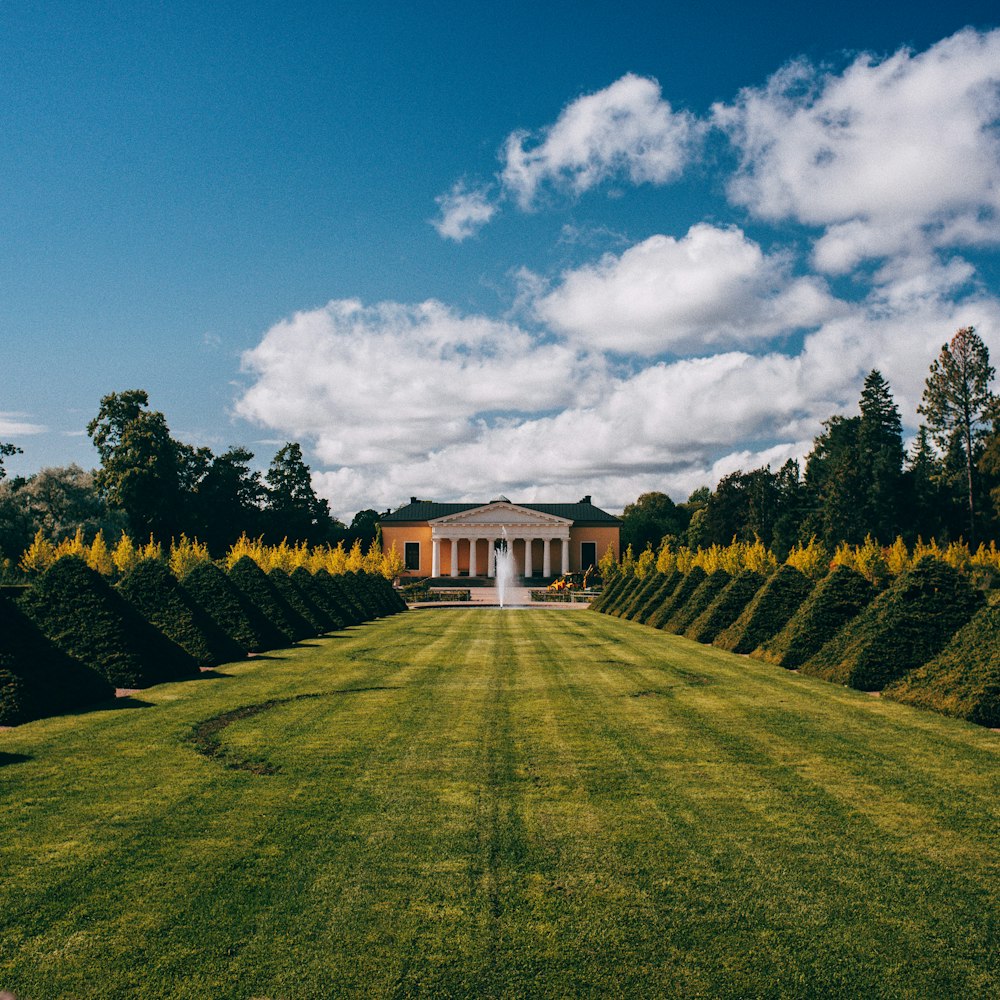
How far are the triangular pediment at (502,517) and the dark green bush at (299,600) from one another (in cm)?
7698

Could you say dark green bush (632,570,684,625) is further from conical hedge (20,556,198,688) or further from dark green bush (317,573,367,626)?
conical hedge (20,556,198,688)

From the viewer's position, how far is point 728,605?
81.0ft

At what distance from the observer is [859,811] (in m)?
7.93

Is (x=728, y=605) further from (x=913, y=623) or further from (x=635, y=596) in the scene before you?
(x=635, y=596)

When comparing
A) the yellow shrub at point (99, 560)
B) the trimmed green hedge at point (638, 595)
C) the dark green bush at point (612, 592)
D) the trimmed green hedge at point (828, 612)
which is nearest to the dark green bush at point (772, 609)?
the trimmed green hedge at point (828, 612)

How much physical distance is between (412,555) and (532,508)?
1760 centimetres

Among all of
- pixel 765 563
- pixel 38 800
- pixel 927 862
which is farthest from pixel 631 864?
pixel 765 563

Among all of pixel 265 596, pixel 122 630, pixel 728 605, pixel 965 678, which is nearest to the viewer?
pixel 965 678

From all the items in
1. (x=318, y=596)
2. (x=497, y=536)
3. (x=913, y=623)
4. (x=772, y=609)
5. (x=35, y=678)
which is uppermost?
(x=497, y=536)

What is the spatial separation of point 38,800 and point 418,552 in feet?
334

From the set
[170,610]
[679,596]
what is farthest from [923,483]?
[170,610]

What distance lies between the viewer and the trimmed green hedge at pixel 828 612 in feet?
60.8

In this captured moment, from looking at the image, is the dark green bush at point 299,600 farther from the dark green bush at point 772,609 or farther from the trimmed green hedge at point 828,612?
the trimmed green hedge at point 828,612

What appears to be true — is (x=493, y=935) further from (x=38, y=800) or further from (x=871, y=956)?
(x=38, y=800)
